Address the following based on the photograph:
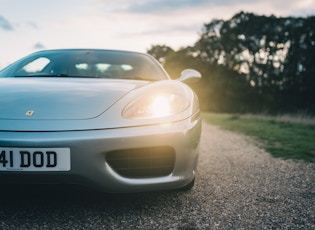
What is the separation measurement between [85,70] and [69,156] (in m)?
1.52

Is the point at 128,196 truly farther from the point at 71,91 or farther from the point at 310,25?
the point at 310,25

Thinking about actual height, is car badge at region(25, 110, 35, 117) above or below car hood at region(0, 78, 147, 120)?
below

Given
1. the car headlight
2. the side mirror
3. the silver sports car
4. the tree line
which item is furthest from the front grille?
the tree line

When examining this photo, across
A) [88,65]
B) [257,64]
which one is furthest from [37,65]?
[257,64]

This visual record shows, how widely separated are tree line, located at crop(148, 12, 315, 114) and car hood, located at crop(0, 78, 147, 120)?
2118 cm

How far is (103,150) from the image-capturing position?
6.30ft

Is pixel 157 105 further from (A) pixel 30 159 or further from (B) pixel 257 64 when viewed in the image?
→ (B) pixel 257 64

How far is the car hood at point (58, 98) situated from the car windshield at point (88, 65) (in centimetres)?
50

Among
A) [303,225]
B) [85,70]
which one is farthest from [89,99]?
[303,225]

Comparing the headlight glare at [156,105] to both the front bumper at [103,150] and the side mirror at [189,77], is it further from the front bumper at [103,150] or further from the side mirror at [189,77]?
the side mirror at [189,77]

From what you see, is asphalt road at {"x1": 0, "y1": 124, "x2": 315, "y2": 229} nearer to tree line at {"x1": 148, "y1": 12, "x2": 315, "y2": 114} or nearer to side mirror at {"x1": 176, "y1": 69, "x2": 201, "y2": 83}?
side mirror at {"x1": 176, "y1": 69, "x2": 201, "y2": 83}

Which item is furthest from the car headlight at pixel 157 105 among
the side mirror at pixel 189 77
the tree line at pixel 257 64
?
the tree line at pixel 257 64

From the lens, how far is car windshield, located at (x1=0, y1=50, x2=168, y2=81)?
316cm

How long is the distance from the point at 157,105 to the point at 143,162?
0.39 metres
